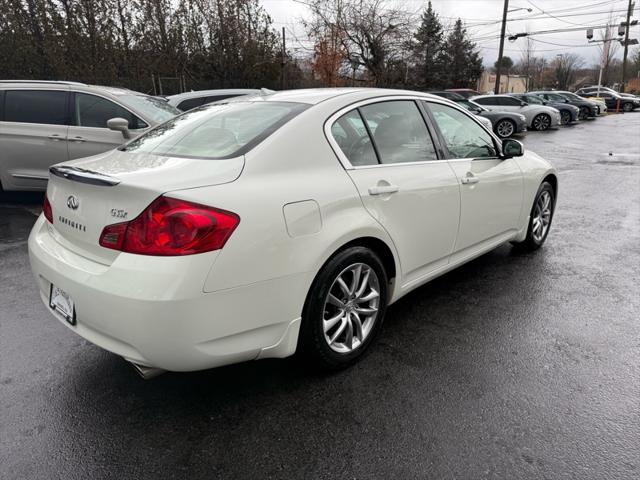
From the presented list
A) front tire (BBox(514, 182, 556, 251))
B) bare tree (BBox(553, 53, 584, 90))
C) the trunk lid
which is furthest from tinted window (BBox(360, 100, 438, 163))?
bare tree (BBox(553, 53, 584, 90))

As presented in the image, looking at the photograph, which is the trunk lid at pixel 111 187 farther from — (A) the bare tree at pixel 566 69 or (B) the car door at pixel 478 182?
(A) the bare tree at pixel 566 69

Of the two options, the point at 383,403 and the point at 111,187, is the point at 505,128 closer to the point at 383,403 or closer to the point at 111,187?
the point at 383,403

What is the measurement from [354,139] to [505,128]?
16.6 metres

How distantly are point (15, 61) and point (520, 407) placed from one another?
17.4 meters

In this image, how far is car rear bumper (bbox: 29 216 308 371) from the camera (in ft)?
6.33

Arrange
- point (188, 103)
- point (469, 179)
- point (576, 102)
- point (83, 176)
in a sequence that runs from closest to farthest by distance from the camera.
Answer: point (83, 176) < point (469, 179) < point (188, 103) < point (576, 102)

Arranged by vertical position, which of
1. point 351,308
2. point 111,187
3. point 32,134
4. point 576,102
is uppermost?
point 576,102

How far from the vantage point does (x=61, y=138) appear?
614 centimetres

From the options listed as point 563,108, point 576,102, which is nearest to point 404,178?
point 563,108

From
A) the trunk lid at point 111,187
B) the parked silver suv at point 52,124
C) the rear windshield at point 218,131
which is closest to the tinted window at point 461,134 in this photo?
the rear windshield at point 218,131

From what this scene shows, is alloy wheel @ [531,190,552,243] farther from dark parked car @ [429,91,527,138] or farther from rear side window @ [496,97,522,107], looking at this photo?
rear side window @ [496,97,522,107]

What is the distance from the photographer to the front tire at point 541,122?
20.0 m

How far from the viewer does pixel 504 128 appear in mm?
17547

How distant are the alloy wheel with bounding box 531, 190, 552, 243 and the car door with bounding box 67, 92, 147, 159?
492 cm
